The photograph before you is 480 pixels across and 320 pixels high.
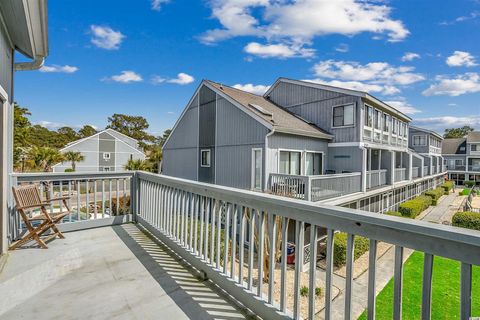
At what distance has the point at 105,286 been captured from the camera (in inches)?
102

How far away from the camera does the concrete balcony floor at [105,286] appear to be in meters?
2.16

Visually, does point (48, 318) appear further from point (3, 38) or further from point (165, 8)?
point (165, 8)

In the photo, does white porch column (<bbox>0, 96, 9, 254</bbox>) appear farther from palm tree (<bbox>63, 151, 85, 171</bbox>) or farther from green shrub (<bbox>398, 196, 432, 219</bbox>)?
palm tree (<bbox>63, 151, 85, 171</bbox>)

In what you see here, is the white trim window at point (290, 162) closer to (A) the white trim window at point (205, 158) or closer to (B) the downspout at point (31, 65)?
(A) the white trim window at point (205, 158)

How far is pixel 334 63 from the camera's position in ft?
66.2

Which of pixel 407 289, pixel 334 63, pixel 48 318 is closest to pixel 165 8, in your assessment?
pixel 48 318

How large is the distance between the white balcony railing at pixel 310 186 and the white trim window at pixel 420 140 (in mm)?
22773

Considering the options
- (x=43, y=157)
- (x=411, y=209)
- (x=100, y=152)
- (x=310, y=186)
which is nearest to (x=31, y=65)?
(x=310, y=186)

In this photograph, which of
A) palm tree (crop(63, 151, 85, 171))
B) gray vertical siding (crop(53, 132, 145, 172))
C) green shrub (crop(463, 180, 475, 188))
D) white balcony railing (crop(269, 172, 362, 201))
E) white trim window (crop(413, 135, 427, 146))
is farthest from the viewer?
green shrub (crop(463, 180, 475, 188))

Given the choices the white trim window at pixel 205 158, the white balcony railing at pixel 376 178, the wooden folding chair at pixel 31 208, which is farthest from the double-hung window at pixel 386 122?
the wooden folding chair at pixel 31 208

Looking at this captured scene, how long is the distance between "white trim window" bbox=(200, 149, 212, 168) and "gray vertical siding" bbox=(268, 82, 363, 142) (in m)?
5.76

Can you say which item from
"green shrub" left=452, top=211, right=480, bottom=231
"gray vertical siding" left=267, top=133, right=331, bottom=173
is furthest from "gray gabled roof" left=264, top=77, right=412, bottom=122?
"green shrub" left=452, top=211, right=480, bottom=231

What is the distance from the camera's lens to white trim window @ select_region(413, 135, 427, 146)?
28247mm

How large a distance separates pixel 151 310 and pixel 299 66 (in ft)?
69.6
